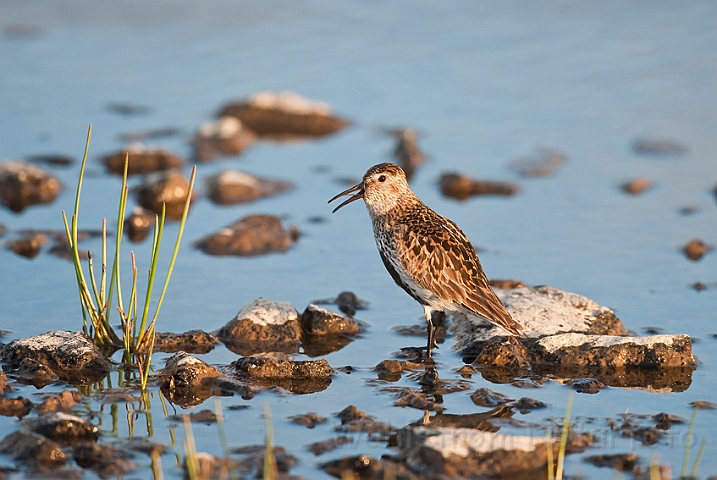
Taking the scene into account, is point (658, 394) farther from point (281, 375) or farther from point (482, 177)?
point (482, 177)

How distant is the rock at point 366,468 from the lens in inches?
233

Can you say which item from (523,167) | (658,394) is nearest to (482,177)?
(523,167)

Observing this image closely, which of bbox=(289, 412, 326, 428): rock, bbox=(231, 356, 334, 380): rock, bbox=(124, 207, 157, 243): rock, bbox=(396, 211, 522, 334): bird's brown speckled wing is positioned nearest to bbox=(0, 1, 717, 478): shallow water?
bbox=(289, 412, 326, 428): rock

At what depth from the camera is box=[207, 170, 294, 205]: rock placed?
1165 centimetres

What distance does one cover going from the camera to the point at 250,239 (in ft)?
34.0

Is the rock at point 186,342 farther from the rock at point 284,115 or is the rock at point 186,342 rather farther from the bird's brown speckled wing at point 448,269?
the rock at point 284,115

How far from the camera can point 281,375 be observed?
Answer: 7457 mm

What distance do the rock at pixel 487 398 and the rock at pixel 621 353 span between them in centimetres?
82

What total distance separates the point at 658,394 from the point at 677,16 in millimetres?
10731

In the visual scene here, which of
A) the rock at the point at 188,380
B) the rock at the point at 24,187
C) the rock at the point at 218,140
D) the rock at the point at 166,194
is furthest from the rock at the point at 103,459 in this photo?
the rock at the point at 218,140

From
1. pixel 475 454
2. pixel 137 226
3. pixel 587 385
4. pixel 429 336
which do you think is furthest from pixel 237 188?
pixel 475 454

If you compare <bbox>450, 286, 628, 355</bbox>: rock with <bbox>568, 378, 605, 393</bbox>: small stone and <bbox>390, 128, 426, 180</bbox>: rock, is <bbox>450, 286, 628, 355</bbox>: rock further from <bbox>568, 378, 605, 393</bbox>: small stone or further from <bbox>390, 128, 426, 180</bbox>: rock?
<bbox>390, 128, 426, 180</bbox>: rock

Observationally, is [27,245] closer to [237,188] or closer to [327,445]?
[237,188]

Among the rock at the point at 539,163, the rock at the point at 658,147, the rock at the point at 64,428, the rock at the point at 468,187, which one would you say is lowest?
the rock at the point at 64,428
